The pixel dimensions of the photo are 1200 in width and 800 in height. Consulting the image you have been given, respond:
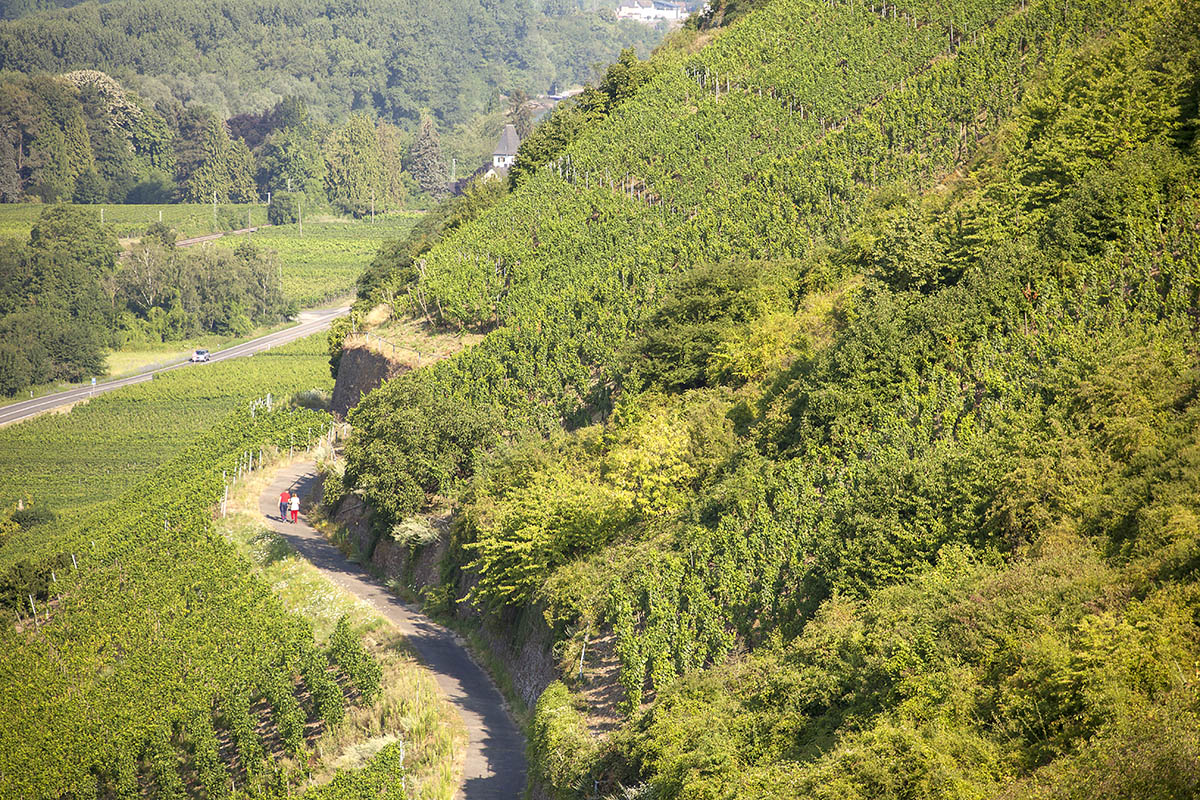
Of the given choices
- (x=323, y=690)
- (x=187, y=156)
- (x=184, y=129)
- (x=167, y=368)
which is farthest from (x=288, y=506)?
(x=184, y=129)

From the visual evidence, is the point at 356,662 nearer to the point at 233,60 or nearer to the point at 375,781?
the point at 375,781

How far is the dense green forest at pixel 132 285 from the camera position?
95.5 metres

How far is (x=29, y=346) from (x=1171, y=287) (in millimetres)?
85531

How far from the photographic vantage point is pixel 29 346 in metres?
86.1

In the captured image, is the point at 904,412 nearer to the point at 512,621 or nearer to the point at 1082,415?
the point at 1082,415

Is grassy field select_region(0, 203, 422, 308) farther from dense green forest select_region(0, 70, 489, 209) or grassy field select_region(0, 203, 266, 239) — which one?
dense green forest select_region(0, 70, 489, 209)

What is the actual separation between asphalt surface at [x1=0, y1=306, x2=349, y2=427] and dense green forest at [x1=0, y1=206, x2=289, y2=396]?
317 cm

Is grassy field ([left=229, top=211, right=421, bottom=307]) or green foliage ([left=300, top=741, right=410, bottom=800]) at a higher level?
grassy field ([left=229, top=211, right=421, bottom=307])

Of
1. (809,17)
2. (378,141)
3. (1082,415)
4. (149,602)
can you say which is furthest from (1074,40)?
(378,141)

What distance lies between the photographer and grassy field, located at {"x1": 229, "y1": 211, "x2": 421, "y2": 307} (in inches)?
4205

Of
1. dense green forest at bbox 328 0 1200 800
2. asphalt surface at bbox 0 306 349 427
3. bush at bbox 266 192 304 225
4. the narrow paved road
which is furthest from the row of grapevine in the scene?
bush at bbox 266 192 304 225

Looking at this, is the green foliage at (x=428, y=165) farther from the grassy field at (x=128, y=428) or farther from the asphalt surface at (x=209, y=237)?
the grassy field at (x=128, y=428)

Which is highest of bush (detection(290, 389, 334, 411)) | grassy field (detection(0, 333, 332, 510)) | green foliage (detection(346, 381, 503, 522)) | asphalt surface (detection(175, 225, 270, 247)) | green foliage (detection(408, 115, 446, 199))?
green foliage (detection(408, 115, 446, 199))

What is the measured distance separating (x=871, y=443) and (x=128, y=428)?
200ft
